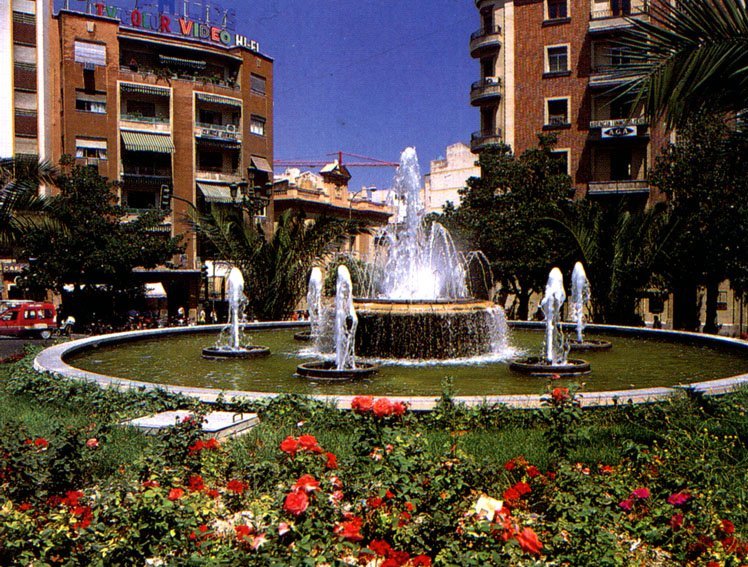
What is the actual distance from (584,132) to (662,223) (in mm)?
18920

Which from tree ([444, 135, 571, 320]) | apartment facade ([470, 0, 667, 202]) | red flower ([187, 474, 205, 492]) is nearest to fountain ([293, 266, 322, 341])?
tree ([444, 135, 571, 320])

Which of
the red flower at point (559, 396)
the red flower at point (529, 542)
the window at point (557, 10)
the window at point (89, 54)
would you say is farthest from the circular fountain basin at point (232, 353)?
the window at point (89, 54)

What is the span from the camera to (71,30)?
43.1 meters

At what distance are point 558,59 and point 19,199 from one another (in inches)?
1250

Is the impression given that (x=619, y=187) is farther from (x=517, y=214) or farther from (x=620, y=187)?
(x=517, y=214)

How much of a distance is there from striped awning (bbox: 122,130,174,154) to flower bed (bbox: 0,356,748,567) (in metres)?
40.1

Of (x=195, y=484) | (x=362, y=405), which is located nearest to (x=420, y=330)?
(x=362, y=405)

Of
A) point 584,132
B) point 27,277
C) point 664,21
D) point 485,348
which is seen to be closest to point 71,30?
point 27,277

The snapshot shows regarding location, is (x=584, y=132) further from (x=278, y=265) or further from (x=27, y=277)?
(x=27, y=277)

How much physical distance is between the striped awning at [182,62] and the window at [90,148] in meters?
6.84

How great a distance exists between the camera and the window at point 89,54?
141 ft

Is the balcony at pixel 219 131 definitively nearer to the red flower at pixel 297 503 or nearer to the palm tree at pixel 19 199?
the palm tree at pixel 19 199

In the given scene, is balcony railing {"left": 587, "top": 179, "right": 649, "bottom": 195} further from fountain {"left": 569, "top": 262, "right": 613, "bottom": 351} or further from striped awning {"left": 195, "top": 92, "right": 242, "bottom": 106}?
striped awning {"left": 195, "top": 92, "right": 242, "bottom": 106}

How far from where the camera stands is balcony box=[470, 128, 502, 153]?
39469 mm
